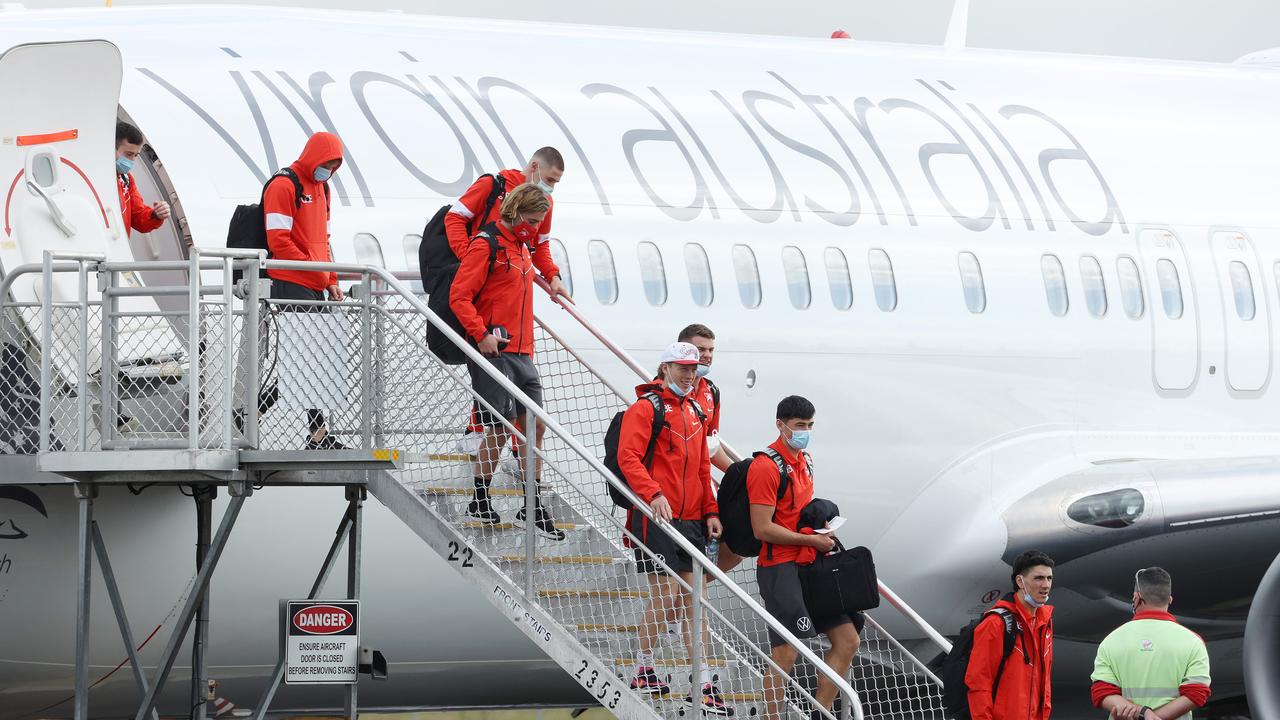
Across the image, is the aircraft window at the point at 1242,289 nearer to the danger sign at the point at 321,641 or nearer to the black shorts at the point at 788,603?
the black shorts at the point at 788,603

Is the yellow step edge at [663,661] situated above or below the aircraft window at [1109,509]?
below

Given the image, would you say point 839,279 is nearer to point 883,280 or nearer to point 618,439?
point 883,280

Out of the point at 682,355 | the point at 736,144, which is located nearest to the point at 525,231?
the point at 682,355

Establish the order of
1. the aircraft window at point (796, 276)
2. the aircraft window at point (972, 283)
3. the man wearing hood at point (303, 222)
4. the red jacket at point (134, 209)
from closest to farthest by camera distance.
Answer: the man wearing hood at point (303, 222), the red jacket at point (134, 209), the aircraft window at point (796, 276), the aircraft window at point (972, 283)

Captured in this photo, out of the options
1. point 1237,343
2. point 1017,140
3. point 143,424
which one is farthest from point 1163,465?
point 143,424

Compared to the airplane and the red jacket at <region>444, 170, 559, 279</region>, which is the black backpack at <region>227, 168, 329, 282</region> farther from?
the red jacket at <region>444, 170, 559, 279</region>

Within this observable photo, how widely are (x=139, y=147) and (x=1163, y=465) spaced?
663 cm

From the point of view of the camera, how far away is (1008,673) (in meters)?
7.26

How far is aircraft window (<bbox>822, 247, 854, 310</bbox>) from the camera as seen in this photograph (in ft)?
33.7

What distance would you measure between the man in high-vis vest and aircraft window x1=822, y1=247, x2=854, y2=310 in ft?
10.9

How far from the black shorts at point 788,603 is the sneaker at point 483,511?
1.30m

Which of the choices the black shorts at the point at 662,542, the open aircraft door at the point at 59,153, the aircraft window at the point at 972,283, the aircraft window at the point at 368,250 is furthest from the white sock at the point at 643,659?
the aircraft window at the point at 972,283

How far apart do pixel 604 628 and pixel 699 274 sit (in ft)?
10.5

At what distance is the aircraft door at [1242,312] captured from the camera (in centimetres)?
1146
